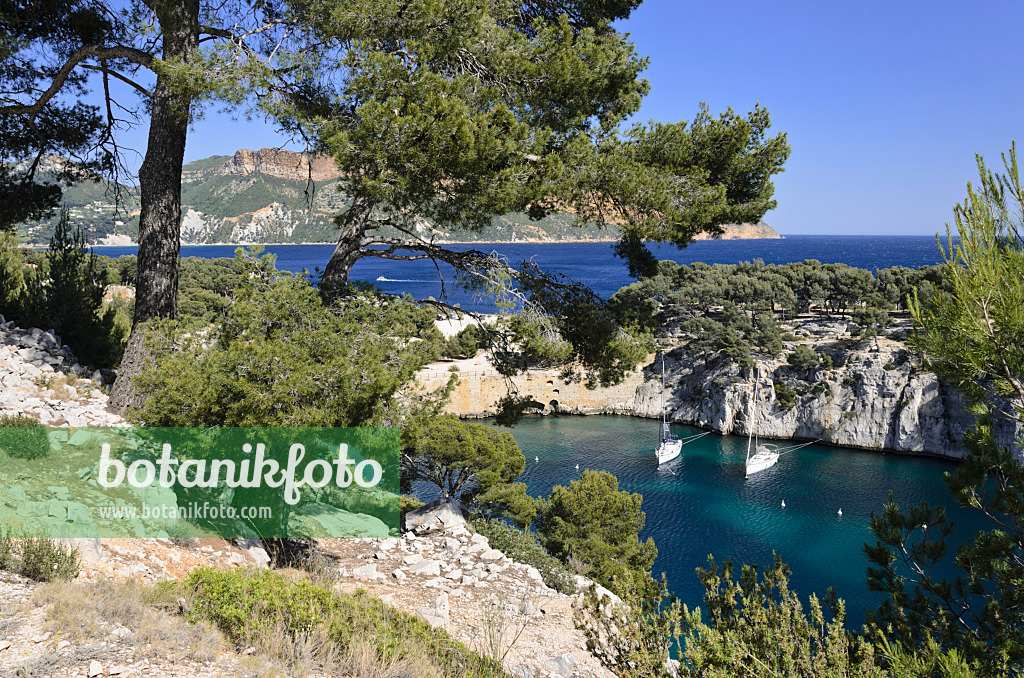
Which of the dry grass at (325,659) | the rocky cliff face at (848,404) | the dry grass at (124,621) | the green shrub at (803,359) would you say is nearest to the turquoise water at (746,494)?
the rocky cliff face at (848,404)

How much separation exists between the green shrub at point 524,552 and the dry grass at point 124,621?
20.0 ft

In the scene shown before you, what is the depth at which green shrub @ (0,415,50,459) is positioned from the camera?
218 inches

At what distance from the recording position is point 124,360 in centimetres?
688

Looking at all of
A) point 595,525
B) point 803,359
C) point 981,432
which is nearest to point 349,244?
point 981,432

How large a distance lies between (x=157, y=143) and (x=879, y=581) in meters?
8.90

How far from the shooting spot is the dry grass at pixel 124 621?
11.7 ft

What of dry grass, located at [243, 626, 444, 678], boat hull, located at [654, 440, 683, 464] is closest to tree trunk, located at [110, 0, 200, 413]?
dry grass, located at [243, 626, 444, 678]

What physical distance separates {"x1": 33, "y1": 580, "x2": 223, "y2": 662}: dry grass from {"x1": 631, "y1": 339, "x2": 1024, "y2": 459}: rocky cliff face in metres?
30.8

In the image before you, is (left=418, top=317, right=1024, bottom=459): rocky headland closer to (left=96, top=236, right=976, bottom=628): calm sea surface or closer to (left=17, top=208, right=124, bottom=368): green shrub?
(left=96, top=236, right=976, bottom=628): calm sea surface

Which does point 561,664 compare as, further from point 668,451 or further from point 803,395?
point 803,395

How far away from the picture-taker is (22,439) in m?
5.61

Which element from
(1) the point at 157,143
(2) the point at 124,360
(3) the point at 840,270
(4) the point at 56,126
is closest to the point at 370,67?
(1) the point at 157,143

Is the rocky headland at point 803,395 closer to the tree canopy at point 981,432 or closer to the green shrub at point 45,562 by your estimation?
the tree canopy at point 981,432

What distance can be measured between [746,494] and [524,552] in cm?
1755
